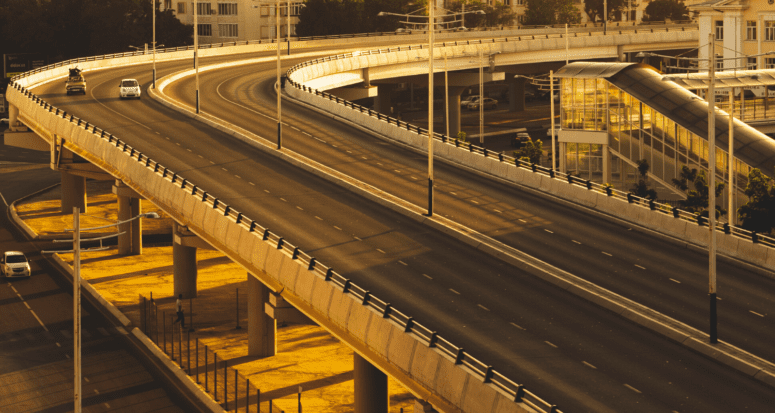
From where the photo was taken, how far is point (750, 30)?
343 feet

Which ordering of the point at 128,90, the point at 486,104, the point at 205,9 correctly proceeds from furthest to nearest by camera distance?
the point at 205,9 < the point at 486,104 < the point at 128,90

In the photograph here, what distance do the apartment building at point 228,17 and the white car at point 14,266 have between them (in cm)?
10185

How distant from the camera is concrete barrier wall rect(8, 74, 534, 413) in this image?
1180 inches

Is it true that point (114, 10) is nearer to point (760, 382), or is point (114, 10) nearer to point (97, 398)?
point (97, 398)

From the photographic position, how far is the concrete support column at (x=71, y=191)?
88750mm

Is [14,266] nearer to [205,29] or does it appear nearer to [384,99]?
[384,99]

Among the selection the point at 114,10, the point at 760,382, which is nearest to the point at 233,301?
the point at 760,382

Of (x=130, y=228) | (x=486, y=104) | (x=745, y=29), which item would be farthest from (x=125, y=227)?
(x=486, y=104)

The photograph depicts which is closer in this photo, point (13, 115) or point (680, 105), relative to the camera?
point (680, 105)

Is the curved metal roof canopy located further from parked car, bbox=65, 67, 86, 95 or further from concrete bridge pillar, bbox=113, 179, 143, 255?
parked car, bbox=65, 67, 86, 95

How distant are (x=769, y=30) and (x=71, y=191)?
6606 cm

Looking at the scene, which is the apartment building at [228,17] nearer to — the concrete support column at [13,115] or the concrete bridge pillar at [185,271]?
the concrete support column at [13,115]

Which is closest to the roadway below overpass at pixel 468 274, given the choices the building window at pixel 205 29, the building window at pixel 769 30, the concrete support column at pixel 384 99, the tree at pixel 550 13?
the building window at pixel 769 30

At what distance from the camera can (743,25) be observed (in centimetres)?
10444
